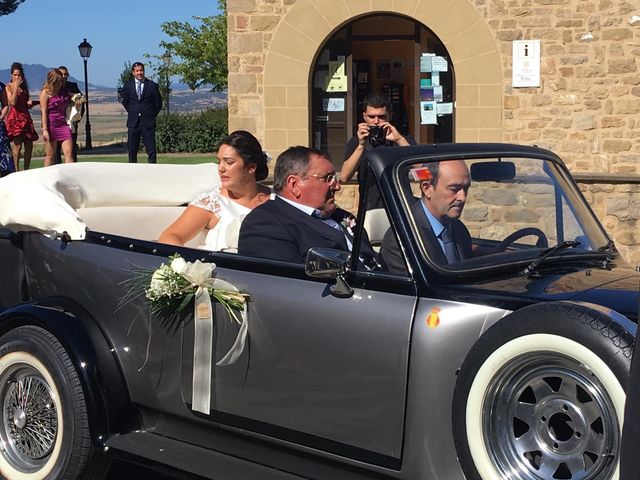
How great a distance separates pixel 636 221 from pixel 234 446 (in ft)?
20.3

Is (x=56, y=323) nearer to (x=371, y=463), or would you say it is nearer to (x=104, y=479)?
(x=104, y=479)

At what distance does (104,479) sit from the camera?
4.70 m

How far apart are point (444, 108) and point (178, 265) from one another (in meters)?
11.3

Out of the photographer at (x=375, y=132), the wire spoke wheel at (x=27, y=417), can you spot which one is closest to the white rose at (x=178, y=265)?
the wire spoke wheel at (x=27, y=417)

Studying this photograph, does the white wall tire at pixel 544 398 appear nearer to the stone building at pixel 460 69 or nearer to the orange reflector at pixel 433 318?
the orange reflector at pixel 433 318

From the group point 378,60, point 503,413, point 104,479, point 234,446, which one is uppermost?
point 378,60

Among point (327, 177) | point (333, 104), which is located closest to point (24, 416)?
point (327, 177)

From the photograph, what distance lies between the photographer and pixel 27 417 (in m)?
4.65

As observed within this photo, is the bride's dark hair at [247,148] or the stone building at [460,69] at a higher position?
the stone building at [460,69]

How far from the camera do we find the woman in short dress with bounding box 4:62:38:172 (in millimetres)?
14938

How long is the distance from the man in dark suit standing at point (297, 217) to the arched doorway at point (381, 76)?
1027 cm

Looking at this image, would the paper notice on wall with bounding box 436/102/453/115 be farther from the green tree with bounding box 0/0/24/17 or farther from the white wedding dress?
the green tree with bounding box 0/0/24/17

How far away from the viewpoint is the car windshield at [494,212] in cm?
385

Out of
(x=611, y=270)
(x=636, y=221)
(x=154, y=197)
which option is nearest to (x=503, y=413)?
(x=611, y=270)
